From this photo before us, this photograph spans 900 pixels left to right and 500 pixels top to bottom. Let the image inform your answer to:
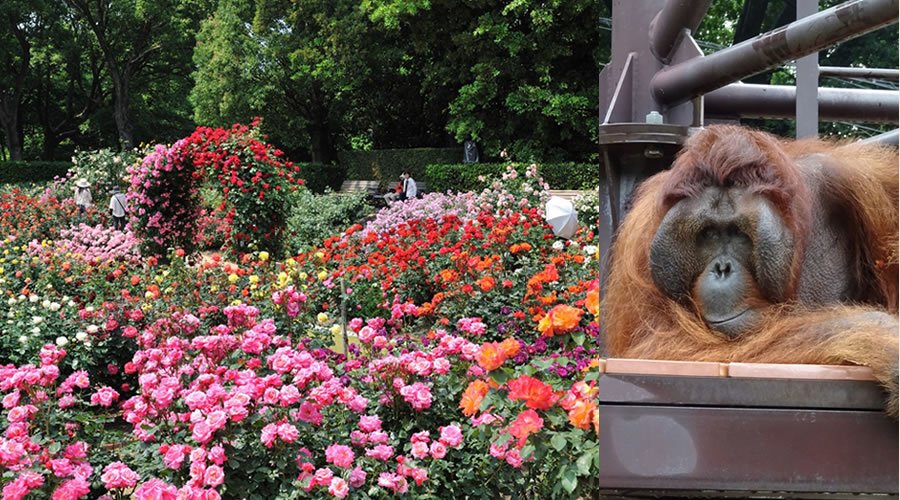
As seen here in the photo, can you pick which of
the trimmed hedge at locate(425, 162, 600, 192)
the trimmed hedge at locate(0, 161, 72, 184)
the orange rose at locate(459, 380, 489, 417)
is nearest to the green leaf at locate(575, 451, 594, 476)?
the orange rose at locate(459, 380, 489, 417)

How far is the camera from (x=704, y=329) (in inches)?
55.2

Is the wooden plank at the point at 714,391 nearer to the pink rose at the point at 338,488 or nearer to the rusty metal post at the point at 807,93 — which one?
the rusty metal post at the point at 807,93

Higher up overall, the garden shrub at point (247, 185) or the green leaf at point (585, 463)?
the garden shrub at point (247, 185)

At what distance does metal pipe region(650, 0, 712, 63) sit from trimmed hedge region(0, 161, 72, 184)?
29710mm

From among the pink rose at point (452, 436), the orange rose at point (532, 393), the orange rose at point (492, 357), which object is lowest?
the pink rose at point (452, 436)

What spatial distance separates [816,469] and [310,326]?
392 cm

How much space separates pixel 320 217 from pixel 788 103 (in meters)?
13.3

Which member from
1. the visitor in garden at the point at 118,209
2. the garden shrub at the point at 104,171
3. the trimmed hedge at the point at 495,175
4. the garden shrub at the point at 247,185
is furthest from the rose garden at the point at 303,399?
the trimmed hedge at the point at 495,175

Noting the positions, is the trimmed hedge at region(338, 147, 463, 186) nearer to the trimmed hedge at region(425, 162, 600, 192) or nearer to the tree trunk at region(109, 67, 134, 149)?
the trimmed hedge at region(425, 162, 600, 192)

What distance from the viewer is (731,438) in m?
0.95

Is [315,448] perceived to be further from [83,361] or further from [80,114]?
[80,114]

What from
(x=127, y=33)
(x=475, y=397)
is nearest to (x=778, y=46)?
(x=475, y=397)

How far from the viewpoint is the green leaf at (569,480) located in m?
2.24

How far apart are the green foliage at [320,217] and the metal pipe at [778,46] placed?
10.1m
